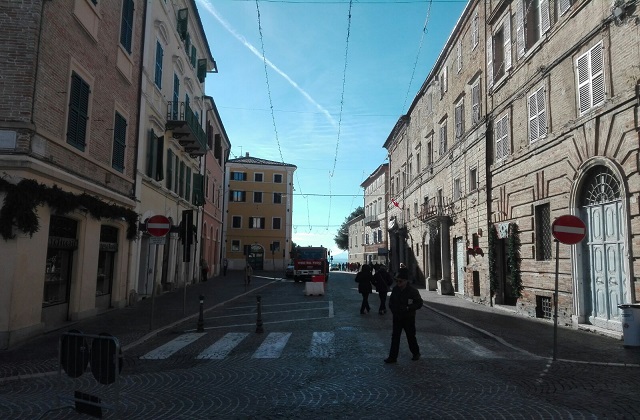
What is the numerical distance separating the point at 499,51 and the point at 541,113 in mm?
5146

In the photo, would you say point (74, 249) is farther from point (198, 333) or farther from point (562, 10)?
point (562, 10)

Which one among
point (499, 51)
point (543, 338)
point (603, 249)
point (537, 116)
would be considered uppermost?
point (499, 51)

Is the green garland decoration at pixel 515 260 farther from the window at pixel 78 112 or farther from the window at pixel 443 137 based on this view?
the window at pixel 78 112

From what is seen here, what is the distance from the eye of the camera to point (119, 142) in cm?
1588

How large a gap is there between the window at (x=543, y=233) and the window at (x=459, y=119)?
8.67 meters

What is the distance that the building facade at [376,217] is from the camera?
166 feet

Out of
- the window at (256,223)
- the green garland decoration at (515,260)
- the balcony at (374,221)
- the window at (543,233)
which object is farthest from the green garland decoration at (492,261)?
the window at (256,223)

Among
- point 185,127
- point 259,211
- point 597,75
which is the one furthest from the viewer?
point 259,211

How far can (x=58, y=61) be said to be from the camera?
11.4 metres

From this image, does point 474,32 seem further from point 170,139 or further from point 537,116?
point 170,139

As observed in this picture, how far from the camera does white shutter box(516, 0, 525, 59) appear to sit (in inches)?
643

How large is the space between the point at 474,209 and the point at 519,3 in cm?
A: 823

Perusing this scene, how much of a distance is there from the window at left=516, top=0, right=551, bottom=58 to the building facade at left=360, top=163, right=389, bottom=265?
30901mm

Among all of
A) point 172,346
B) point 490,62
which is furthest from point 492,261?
point 172,346
